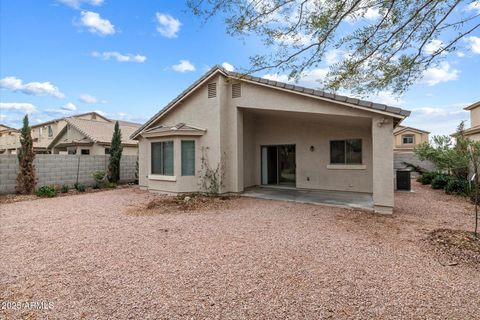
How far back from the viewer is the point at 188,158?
1214 cm

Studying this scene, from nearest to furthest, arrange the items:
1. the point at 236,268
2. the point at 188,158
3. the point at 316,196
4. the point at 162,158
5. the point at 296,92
Answer: 1. the point at 236,268
2. the point at 296,92
3. the point at 316,196
4. the point at 188,158
5. the point at 162,158

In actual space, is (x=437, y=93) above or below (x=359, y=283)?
above

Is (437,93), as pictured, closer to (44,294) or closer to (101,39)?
(44,294)

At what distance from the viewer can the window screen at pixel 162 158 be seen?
40.6ft

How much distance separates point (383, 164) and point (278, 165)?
663 cm

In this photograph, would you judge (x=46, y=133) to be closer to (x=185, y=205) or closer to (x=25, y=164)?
(x=25, y=164)

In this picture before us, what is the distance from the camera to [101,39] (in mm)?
13320

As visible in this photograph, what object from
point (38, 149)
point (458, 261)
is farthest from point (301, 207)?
point (38, 149)

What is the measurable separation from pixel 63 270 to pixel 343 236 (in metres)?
5.81

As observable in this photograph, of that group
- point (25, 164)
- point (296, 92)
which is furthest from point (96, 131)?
point (296, 92)

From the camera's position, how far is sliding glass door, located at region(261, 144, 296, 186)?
13.8 m

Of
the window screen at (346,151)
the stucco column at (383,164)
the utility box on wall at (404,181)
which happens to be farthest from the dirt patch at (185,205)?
the utility box on wall at (404,181)

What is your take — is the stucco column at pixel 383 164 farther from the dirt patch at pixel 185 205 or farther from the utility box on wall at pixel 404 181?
the utility box on wall at pixel 404 181

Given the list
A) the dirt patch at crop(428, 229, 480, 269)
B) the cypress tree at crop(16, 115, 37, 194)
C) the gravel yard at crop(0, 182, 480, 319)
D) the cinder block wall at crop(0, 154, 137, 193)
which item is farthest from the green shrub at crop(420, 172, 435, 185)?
the cypress tree at crop(16, 115, 37, 194)
